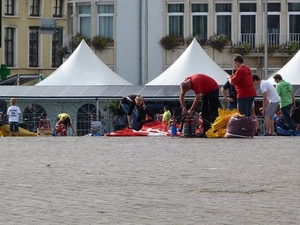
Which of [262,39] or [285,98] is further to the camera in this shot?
[262,39]

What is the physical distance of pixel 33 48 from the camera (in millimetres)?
73625

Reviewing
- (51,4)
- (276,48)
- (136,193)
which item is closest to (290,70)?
(276,48)

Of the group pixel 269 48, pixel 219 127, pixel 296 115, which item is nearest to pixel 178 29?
pixel 269 48

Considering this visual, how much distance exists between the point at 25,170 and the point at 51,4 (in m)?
59.0

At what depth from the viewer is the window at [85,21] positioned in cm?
6097

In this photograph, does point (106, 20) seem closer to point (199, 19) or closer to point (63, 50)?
point (63, 50)

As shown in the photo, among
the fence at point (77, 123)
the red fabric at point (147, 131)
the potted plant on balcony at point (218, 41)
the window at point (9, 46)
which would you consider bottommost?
the red fabric at point (147, 131)

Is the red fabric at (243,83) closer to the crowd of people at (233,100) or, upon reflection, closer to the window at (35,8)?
the crowd of people at (233,100)

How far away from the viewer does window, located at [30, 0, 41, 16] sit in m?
73.0

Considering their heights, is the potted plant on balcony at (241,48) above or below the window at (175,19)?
below

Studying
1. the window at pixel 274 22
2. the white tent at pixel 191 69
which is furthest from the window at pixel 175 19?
the white tent at pixel 191 69

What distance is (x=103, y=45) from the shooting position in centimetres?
5962

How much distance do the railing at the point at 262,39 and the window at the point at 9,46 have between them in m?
18.2

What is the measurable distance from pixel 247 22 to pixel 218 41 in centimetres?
197
